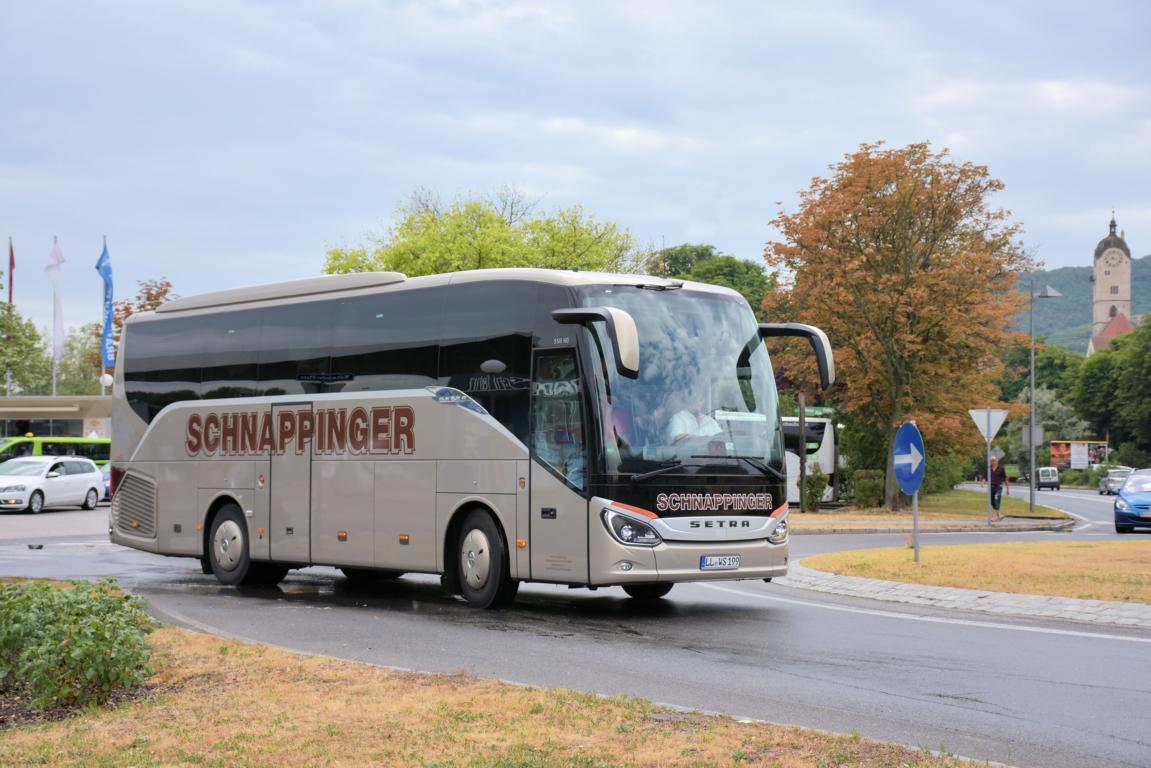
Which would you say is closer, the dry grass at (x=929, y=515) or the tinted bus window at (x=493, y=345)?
the tinted bus window at (x=493, y=345)

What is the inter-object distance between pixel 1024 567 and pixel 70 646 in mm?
13639

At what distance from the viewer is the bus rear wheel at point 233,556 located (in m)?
18.3

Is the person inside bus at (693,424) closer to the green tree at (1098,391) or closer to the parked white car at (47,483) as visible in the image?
the parked white car at (47,483)

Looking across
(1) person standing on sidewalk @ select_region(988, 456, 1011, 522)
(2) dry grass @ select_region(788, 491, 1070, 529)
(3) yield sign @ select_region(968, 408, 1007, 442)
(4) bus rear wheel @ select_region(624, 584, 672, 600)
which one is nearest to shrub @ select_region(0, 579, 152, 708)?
(4) bus rear wheel @ select_region(624, 584, 672, 600)

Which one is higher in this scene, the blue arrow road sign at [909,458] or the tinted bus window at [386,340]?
the tinted bus window at [386,340]

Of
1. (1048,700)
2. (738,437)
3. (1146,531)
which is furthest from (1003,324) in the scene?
(1048,700)

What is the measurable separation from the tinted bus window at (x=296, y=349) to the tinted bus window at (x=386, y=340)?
0.18 metres

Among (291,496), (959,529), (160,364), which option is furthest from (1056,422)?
(291,496)

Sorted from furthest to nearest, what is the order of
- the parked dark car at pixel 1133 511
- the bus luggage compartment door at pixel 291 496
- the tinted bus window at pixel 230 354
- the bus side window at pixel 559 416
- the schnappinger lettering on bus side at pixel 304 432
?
the parked dark car at pixel 1133 511
the tinted bus window at pixel 230 354
the bus luggage compartment door at pixel 291 496
the schnappinger lettering on bus side at pixel 304 432
the bus side window at pixel 559 416

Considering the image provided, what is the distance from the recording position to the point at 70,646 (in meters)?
8.64

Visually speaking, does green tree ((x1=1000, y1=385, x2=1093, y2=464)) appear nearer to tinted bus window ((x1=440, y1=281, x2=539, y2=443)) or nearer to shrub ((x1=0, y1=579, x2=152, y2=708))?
tinted bus window ((x1=440, y1=281, x2=539, y2=443))

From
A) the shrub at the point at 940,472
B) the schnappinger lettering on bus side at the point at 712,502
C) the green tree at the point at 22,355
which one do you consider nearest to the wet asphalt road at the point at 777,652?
the schnappinger lettering on bus side at the point at 712,502

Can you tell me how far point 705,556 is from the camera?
46.5 feet

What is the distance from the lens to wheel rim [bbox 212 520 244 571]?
60.4ft
